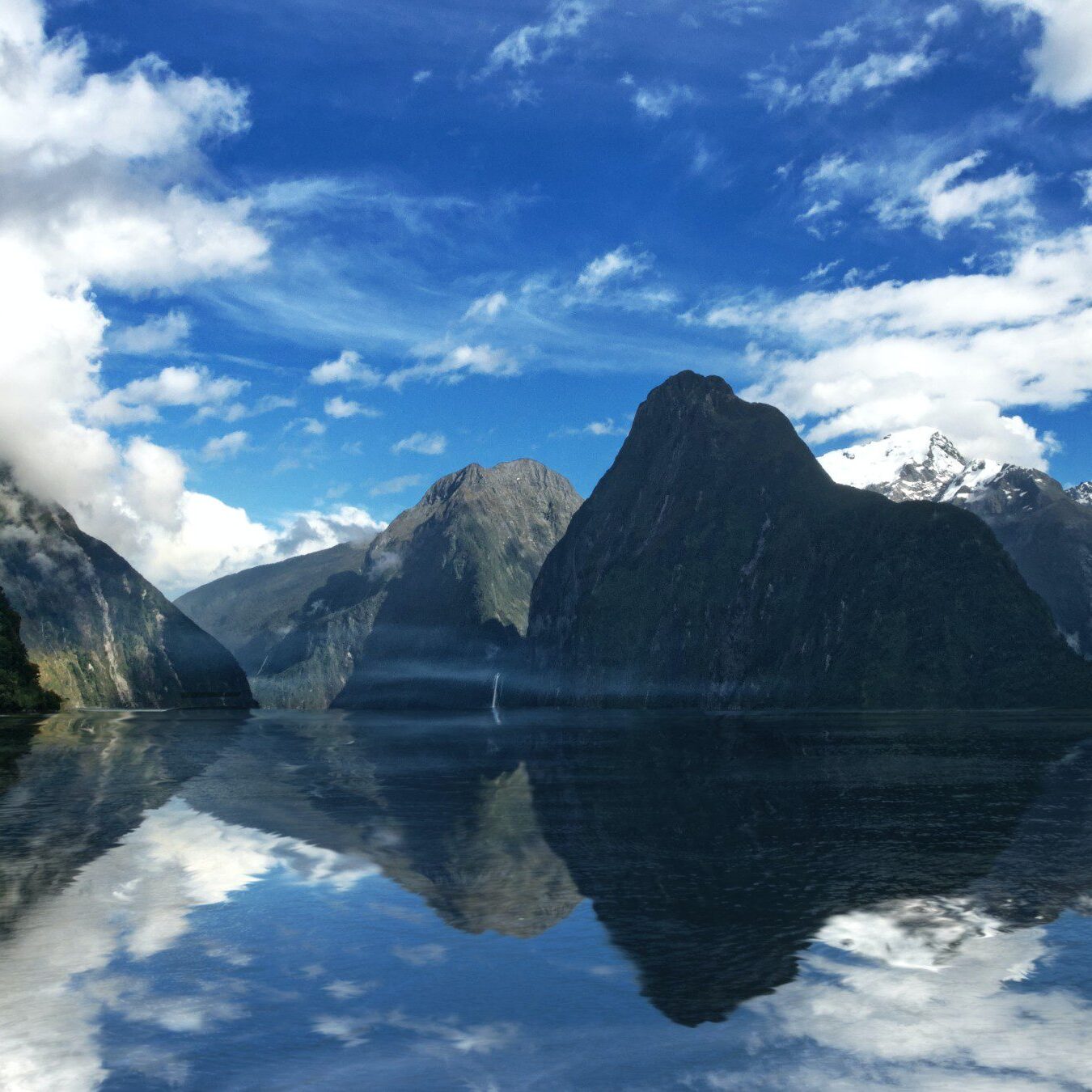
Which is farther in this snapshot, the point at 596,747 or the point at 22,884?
the point at 596,747

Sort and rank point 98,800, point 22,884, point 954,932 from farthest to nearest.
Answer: point 98,800
point 22,884
point 954,932

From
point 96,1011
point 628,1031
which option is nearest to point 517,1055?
point 628,1031

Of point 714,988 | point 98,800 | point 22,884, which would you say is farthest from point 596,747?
point 714,988

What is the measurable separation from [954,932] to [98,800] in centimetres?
5790

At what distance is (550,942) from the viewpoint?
3209 cm

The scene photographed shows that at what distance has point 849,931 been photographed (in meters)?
33.1

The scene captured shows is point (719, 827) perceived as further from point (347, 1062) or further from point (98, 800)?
point (98, 800)

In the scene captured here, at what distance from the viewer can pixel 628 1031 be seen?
24.2 m

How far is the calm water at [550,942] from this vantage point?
22750 mm

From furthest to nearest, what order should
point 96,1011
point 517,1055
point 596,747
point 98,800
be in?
point 596,747
point 98,800
point 96,1011
point 517,1055

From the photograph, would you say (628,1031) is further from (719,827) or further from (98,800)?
(98,800)

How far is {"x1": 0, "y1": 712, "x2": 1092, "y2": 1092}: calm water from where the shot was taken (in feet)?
74.6

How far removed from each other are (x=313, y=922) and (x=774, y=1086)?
18693 mm

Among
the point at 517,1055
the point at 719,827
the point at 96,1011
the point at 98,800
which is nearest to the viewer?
the point at 517,1055
